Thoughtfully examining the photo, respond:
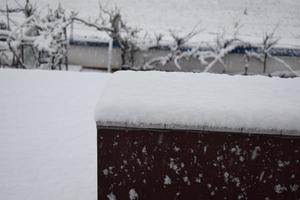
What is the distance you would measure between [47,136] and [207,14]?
44.5ft

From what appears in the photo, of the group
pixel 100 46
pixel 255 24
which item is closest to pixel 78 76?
pixel 100 46

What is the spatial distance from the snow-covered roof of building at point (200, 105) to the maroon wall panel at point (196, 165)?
76 mm

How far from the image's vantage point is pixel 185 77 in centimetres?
362

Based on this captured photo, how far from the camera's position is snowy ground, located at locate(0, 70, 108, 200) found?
374 cm

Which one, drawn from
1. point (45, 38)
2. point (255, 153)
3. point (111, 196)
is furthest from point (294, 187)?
point (45, 38)

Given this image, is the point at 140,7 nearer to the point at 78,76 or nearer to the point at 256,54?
the point at 256,54

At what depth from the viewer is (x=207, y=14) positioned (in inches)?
676

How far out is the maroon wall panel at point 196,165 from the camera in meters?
2.86

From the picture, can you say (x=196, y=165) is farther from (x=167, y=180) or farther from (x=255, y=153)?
(x=255, y=153)

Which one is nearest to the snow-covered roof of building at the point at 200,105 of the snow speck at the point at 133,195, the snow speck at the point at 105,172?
the snow speck at the point at 105,172

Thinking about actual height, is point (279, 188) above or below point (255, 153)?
below

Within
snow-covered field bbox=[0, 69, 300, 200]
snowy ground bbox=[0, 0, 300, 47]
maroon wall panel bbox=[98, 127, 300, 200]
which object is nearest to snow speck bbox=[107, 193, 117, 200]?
Result: maroon wall panel bbox=[98, 127, 300, 200]

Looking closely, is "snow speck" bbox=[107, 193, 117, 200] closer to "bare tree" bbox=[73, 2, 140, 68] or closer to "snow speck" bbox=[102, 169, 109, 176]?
"snow speck" bbox=[102, 169, 109, 176]

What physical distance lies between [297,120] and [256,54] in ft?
28.3
